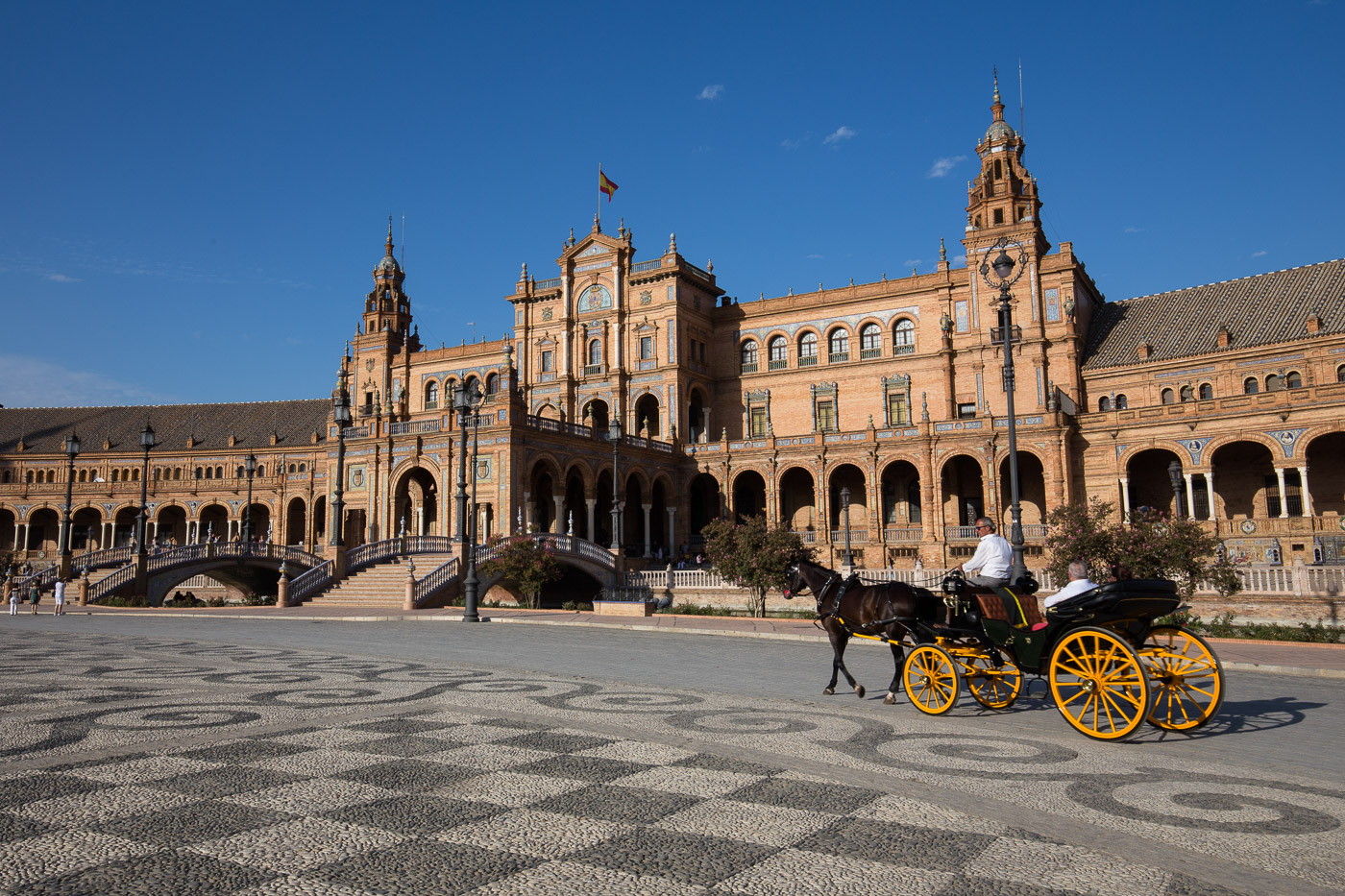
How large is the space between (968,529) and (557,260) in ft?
96.4

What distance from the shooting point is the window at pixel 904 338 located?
5197cm

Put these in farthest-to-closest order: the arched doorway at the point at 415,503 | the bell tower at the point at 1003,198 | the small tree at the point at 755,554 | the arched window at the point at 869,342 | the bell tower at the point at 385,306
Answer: the bell tower at the point at 385,306, the arched window at the point at 869,342, the bell tower at the point at 1003,198, the arched doorway at the point at 415,503, the small tree at the point at 755,554

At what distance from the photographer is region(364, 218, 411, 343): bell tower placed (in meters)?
66.8

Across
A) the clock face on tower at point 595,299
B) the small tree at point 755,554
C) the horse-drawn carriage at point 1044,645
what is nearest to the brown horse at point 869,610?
the horse-drawn carriage at point 1044,645

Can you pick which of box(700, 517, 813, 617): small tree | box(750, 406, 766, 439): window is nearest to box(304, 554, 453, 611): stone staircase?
box(700, 517, 813, 617): small tree

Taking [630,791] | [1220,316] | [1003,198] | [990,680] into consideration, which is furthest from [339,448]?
[1220,316]

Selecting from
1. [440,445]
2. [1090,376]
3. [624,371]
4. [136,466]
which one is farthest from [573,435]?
[136,466]

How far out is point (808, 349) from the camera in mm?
55219

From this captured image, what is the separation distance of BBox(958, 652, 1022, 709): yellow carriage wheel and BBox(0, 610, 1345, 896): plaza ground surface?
0.67 ft

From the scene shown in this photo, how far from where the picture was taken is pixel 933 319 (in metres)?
51.3

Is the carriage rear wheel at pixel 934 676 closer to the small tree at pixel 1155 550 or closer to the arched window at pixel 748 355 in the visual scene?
the small tree at pixel 1155 550

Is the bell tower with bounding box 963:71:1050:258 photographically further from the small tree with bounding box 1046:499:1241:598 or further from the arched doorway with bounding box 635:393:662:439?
the small tree with bounding box 1046:499:1241:598

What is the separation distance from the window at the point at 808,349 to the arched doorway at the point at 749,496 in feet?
24.5

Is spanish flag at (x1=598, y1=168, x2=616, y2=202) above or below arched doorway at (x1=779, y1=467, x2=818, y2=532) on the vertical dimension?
above
